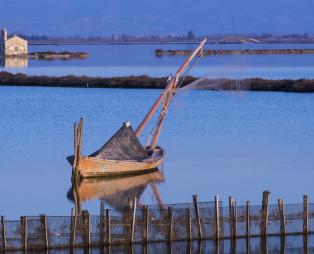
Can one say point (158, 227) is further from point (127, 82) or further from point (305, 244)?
point (127, 82)

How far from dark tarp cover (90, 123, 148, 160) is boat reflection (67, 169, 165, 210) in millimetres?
479

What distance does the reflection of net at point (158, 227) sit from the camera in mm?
16938

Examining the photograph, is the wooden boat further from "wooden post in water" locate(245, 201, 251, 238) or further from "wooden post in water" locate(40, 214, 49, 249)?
"wooden post in water" locate(40, 214, 49, 249)

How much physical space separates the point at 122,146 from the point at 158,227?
8418 mm

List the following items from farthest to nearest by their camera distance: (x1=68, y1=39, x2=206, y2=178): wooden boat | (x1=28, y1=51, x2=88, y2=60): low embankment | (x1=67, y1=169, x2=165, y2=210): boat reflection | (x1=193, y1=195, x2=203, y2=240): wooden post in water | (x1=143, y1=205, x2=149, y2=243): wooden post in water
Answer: (x1=28, y1=51, x2=88, y2=60): low embankment, (x1=68, y1=39, x2=206, y2=178): wooden boat, (x1=67, y1=169, x2=165, y2=210): boat reflection, (x1=193, y1=195, x2=203, y2=240): wooden post in water, (x1=143, y1=205, x2=149, y2=243): wooden post in water

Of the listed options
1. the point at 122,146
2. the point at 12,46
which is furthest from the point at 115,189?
the point at 12,46

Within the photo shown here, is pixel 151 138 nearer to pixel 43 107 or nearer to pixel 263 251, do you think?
pixel 263 251

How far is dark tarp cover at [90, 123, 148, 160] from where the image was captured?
1009 inches

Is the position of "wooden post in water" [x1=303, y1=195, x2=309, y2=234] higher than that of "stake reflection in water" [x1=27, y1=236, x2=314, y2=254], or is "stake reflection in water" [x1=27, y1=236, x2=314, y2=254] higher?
"wooden post in water" [x1=303, y1=195, x2=309, y2=234]

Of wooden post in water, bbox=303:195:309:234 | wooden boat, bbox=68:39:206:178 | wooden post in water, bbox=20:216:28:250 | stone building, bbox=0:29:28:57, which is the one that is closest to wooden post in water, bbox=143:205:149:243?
wooden post in water, bbox=20:216:28:250

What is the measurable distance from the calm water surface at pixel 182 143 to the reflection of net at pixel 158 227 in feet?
12.6

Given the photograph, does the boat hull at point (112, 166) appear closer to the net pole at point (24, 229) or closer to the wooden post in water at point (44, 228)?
the wooden post in water at point (44, 228)

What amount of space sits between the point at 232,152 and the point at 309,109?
16.0 m

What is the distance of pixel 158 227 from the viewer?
1759cm
